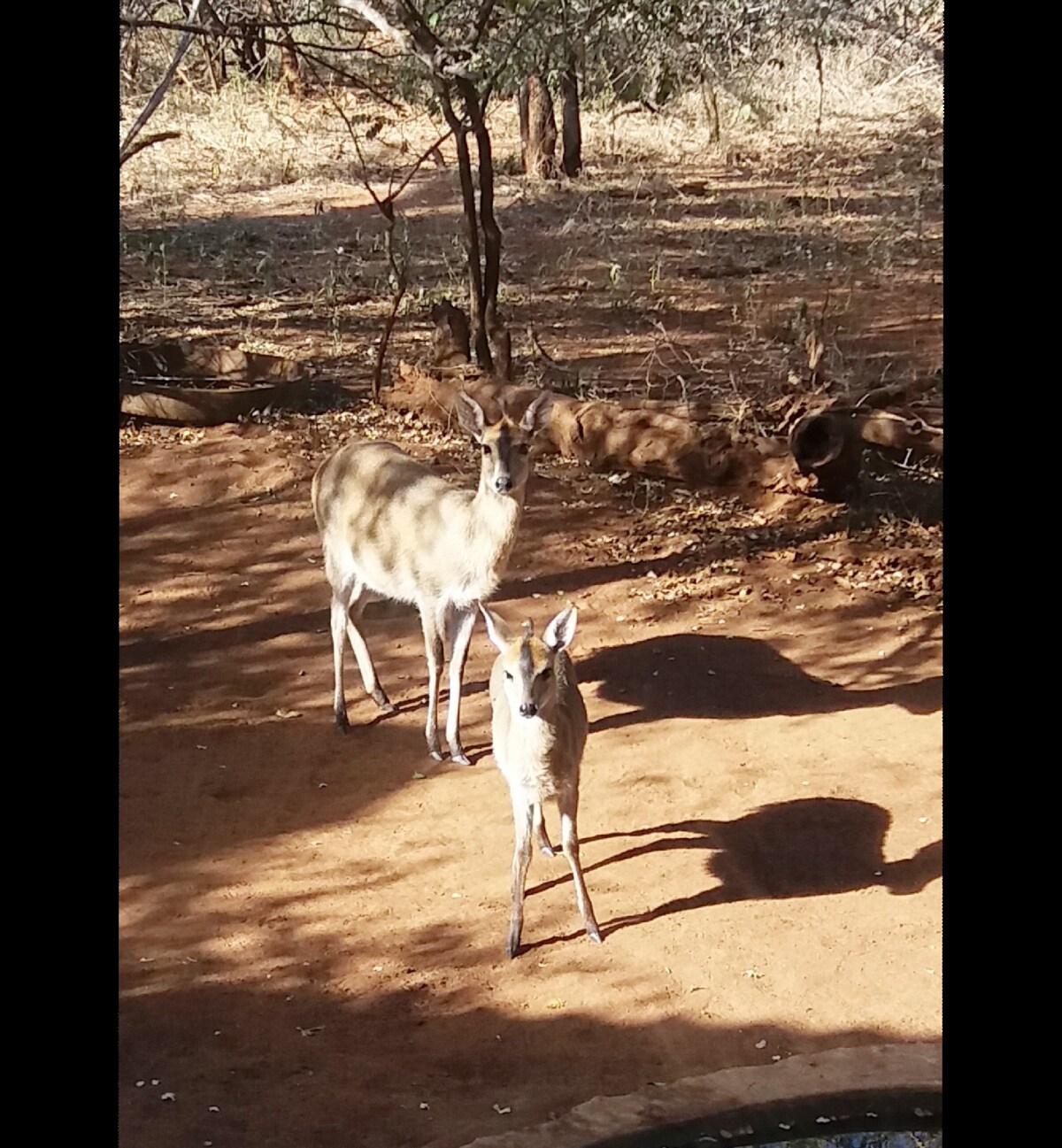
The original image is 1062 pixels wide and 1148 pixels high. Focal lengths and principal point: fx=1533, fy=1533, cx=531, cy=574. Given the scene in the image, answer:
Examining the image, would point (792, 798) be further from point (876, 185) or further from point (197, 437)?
point (876, 185)

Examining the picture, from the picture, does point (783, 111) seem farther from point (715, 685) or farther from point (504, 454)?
point (504, 454)

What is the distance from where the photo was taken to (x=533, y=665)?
4828 millimetres

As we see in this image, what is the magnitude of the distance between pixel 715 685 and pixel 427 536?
5.05 ft

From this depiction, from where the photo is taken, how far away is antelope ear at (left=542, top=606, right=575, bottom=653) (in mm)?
4980

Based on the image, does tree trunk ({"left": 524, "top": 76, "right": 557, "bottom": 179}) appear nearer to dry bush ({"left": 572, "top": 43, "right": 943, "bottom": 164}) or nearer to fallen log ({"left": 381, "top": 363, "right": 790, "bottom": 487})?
dry bush ({"left": 572, "top": 43, "right": 943, "bottom": 164})

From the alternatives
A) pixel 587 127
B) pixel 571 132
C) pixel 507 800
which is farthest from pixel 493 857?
pixel 587 127

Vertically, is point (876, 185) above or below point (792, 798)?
above

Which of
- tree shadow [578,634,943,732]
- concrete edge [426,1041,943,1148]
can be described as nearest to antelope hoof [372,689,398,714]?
tree shadow [578,634,943,732]

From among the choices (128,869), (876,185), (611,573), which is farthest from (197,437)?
(876,185)

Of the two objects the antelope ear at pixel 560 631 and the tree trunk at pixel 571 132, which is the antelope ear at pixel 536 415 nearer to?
the antelope ear at pixel 560 631

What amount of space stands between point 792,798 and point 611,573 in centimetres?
279

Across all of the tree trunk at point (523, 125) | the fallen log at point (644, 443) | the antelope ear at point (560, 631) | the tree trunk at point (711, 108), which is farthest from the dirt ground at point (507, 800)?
the tree trunk at point (711, 108)

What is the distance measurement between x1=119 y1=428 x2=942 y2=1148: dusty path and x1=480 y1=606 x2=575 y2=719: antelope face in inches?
31.0
